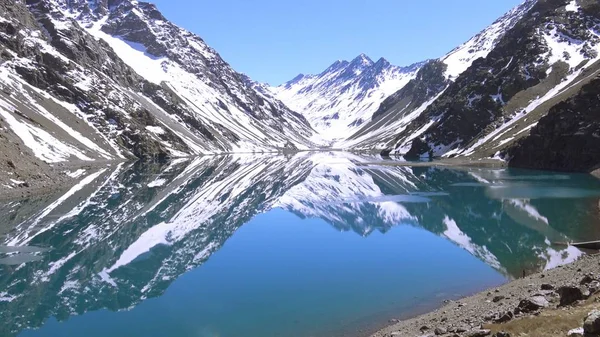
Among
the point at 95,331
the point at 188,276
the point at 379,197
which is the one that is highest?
the point at 379,197

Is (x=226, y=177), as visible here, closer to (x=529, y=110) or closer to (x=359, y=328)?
(x=359, y=328)

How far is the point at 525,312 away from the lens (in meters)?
17.8

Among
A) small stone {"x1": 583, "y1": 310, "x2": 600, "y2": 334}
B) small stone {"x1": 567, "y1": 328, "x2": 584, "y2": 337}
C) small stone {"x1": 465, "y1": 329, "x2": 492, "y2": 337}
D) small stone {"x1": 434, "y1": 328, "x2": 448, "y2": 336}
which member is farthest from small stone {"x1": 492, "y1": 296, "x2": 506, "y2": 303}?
small stone {"x1": 583, "y1": 310, "x2": 600, "y2": 334}

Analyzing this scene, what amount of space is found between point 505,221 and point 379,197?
26277 mm

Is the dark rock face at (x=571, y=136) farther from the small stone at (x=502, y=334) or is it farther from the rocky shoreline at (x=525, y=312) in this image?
the small stone at (x=502, y=334)

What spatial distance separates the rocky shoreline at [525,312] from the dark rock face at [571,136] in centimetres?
8731

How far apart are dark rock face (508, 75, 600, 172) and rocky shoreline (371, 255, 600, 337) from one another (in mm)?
87305

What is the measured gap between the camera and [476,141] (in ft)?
525

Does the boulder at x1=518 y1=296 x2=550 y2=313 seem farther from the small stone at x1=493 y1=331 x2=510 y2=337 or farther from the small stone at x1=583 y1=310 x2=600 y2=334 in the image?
the small stone at x1=583 y1=310 x2=600 y2=334

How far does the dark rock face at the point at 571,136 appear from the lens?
10275cm

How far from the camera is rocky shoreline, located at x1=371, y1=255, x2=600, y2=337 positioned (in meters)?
14.4

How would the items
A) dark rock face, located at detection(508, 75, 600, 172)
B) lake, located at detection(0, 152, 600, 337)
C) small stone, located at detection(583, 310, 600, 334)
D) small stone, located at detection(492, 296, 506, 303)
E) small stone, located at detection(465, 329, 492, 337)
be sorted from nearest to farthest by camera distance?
1. small stone, located at detection(583, 310, 600, 334)
2. small stone, located at detection(465, 329, 492, 337)
3. small stone, located at detection(492, 296, 506, 303)
4. lake, located at detection(0, 152, 600, 337)
5. dark rock face, located at detection(508, 75, 600, 172)

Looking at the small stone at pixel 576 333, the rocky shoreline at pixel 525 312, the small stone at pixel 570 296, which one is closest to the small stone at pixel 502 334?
the rocky shoreline at pixel 525 312

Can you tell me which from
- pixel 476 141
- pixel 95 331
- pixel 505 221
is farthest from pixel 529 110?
pixel 95 331
